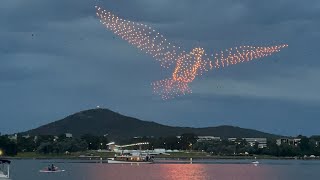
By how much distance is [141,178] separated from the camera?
491ft

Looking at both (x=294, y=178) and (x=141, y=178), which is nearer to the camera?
(x=141, y=178)

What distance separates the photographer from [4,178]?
320 ft

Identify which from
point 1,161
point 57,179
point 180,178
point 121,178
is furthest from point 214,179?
point 1,161

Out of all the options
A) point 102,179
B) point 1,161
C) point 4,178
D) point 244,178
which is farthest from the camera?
point 244,178

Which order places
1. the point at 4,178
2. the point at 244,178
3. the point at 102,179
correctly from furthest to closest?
1. the point at 244,178
2. the point at 102,179
3. the point at 4,178

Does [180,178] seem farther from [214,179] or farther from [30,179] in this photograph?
[30,179]

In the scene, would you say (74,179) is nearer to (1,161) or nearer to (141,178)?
(141,178)

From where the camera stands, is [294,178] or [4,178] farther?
[294,178]

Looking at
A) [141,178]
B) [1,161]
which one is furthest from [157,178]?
[1,161]

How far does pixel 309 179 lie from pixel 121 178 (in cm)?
3843

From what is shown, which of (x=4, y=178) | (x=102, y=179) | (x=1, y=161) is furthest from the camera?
(x=102, y=179)

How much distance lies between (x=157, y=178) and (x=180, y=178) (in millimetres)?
5925

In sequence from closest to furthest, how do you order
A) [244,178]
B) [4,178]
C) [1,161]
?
[4,178] < [1,161] < [244,178]

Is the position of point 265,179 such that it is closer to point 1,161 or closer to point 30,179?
point 30,179
